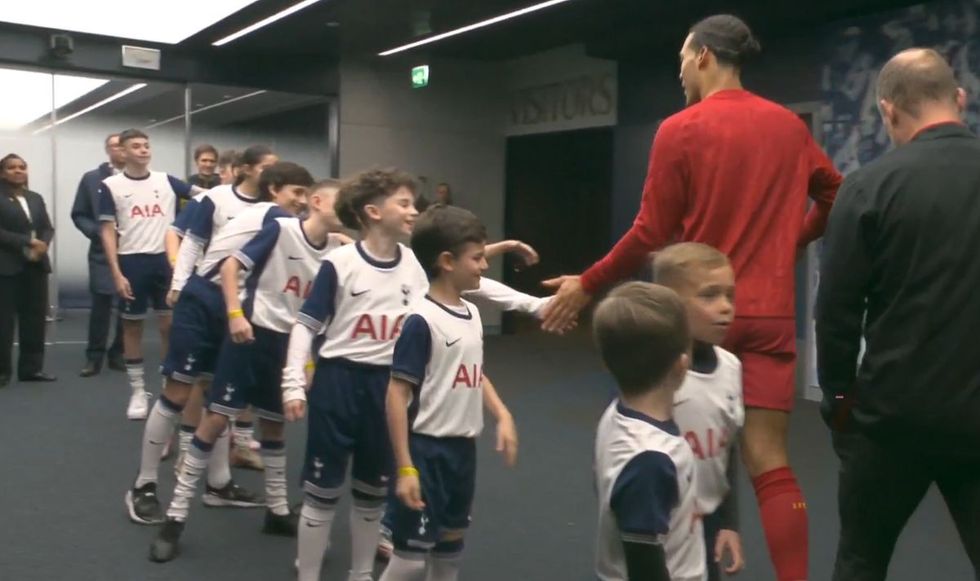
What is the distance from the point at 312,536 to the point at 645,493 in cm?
173

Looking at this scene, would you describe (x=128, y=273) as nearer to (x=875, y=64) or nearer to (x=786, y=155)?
(x=786, y=155)

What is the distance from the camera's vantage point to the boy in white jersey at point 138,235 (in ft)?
20.1

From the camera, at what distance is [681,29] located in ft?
27.3

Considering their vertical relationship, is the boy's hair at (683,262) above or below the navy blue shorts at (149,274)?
above

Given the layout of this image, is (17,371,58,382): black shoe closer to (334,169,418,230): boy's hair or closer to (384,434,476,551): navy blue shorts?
Result: (334,169,418,230): boy's hair

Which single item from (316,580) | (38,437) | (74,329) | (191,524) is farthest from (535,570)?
(74,329)

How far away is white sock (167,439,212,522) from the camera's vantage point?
12.1 ft

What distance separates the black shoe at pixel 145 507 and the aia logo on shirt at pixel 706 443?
271 centimetres

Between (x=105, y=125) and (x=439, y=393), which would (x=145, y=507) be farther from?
(x=105, y=125)

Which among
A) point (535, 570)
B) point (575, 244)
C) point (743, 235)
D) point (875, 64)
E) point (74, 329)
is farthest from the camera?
point (575, 244)

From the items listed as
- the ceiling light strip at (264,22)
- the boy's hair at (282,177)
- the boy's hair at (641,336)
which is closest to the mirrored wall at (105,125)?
the ceiling light strip at (264,22)

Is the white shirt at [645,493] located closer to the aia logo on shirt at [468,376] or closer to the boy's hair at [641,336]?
the boy's hair at [641,336]

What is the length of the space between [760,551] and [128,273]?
4.06 m

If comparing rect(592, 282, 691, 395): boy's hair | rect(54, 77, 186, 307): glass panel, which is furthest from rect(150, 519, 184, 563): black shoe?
rect(54, 77, 186, 307): glass panel
